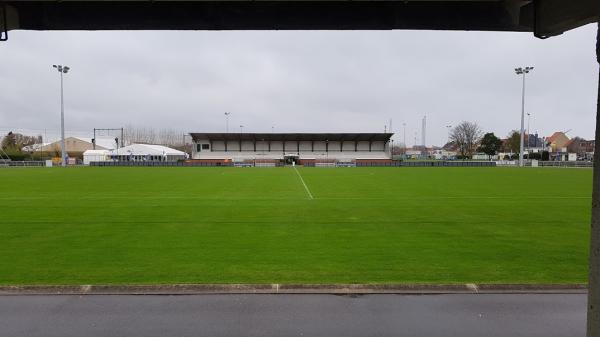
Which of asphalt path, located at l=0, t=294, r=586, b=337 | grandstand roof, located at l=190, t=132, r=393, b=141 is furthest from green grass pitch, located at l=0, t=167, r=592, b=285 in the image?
grandstand roof, located at l=190, t=132, r=393, b=141

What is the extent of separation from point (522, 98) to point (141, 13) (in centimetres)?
7102

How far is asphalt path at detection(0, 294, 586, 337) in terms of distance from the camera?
498 centimetres

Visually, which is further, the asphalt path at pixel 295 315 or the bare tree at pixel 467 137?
the bare tree at pixel 467 137

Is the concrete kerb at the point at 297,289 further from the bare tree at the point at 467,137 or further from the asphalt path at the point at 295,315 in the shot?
the bare tree at the point at 467,137

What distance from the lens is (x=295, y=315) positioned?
5445mm

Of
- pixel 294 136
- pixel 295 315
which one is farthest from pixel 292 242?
pixel 294 136

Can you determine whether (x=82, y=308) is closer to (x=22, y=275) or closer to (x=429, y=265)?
(x=22, y=275)

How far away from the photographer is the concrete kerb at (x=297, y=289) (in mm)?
6215

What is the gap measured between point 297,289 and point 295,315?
895mm

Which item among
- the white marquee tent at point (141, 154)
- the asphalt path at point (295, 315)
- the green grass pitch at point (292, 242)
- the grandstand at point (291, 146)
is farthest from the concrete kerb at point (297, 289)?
the white marquee tent at point (141, 154)

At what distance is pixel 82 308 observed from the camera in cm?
563

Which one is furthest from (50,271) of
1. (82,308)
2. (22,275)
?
(82,308)

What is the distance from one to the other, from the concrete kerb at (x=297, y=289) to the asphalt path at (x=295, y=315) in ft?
0.50

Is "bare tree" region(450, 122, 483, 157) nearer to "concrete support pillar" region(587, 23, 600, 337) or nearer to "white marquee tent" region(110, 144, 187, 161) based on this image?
"white marquee tent" region(110, 144, 187, 161)
